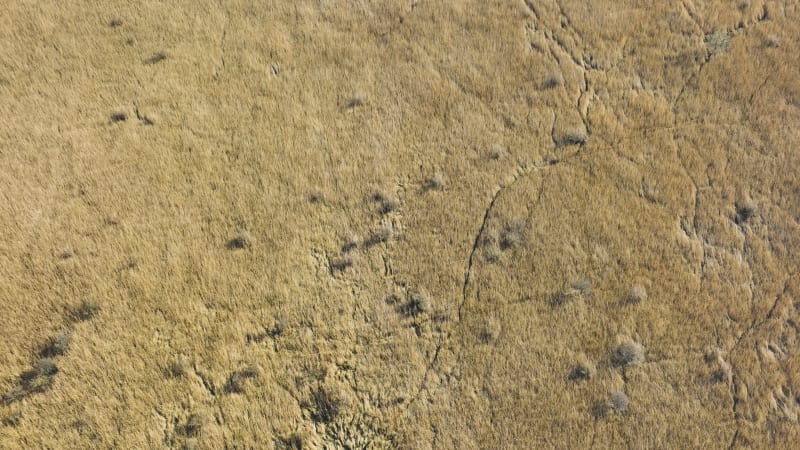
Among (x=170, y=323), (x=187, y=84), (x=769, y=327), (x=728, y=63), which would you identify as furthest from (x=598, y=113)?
(x=170, y=323)

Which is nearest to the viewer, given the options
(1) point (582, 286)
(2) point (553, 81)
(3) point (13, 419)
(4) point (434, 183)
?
(3) point (13, 419)

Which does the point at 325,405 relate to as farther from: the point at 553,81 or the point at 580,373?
the point at 553,81

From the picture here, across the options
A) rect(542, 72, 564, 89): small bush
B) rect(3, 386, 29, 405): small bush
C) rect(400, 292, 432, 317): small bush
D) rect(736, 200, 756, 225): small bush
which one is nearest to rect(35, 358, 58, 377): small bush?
rect(3, 386, 29, 405): small bush

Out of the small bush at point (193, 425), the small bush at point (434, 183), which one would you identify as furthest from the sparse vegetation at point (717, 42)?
the small bush at point (193, 425)

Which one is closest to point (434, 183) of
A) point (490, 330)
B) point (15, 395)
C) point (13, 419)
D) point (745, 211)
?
point (490, 330)

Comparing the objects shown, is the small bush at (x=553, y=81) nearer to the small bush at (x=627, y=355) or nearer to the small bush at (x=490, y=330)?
the small bush at (x=490, y=330)

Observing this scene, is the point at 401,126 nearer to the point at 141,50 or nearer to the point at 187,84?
the point at 187,84
